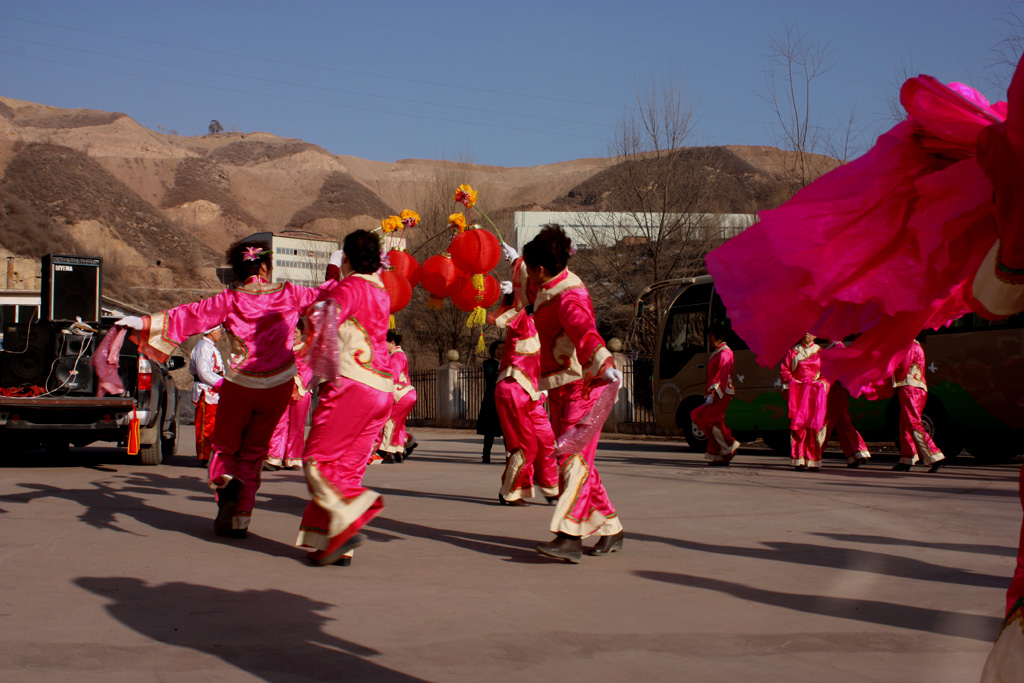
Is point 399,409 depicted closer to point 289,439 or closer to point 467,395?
point 289,439

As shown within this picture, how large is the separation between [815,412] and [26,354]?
34.5ft

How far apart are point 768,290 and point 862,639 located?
1.87m

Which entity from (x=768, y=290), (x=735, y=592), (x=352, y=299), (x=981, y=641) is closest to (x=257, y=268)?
(x=352, y=299)

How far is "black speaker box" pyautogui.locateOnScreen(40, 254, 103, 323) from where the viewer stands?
1523cm

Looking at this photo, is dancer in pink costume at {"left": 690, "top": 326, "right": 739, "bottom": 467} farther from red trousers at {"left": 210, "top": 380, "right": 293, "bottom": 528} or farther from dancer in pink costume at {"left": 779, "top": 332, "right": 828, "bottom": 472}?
red trousers at {"left": 210, "top": 380, "right": 293, "bottom": 528}

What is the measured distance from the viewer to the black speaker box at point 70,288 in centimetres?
1523

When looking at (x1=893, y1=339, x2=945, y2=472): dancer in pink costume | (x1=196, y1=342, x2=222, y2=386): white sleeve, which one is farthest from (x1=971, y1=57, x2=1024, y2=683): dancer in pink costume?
(x1=196, y1=342, x2=222, y2=386): white sleeve

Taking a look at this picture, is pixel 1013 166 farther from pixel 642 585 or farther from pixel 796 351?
pixel 796 351

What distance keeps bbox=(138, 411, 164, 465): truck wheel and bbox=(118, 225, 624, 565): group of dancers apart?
211 inches

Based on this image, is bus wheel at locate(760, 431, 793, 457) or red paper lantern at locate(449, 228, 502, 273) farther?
bus wheel at locate(760, 431, 793, 457)

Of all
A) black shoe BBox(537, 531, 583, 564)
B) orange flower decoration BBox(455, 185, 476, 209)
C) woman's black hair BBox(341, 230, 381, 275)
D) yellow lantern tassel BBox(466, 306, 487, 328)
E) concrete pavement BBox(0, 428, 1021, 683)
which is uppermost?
orange flower decoration BBox(455, 185, 476, 209)

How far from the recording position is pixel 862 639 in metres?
3.77

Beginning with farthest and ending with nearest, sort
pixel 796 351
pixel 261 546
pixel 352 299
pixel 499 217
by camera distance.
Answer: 1. pixel 499 217
2. pixel 796 351
3. pixel 261 546
4. pixel 352 299

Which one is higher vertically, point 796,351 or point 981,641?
point 796,351
